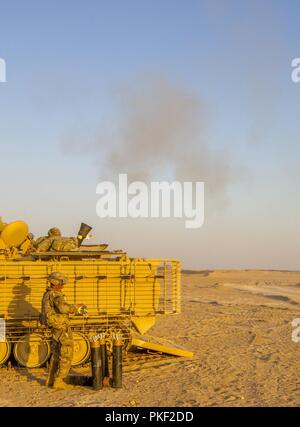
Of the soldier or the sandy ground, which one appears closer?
the sandy ground

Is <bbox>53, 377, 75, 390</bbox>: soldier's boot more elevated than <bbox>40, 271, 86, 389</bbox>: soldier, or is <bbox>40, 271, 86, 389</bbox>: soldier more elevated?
<bbox>40, 271, 86, 389</bbox>: soldier

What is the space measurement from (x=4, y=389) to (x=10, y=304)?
7.30 ft

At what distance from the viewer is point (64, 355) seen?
11.0 metres

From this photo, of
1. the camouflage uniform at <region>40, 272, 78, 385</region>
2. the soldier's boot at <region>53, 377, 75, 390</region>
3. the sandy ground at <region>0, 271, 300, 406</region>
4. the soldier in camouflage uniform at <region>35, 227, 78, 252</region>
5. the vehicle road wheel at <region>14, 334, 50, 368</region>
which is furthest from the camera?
the soldier in camouflage uniform at <region>35, 227, 78, 252</region>

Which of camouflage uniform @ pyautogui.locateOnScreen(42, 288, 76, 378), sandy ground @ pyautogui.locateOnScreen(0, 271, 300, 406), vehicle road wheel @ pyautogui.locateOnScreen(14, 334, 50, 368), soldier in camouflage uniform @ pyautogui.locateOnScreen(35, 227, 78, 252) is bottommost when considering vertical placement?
sandy ground @ pyautogui.locateOnScreen(0, 271, 300, 406)

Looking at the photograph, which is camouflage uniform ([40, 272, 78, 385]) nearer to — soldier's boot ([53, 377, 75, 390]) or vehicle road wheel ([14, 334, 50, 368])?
soldier's boot ([53, 377, 75, 390])

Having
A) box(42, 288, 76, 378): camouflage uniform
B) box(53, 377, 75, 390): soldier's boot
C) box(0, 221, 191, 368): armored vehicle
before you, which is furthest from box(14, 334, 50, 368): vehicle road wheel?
box(53, 377, 75, 390): soldier's boot

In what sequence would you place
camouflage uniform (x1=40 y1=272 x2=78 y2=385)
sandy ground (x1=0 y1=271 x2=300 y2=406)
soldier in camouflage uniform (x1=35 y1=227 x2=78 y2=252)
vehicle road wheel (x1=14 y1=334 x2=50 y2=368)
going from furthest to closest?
soldier in camouflage uniform (x1=35 y1=227 x2=78 y2=252) < vehicle road wheel (x1=14 y1=334 x2=50 y2=368) < camouflage uniform (x1=40 y1=272 x2=78 y2=385) < sandy ground (x1=0 y1=271 x2=300 y2=406)

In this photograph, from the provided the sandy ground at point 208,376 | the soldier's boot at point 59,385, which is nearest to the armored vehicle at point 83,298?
the sandy ground at point 208,376

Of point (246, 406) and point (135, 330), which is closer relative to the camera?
point (246, 406)
